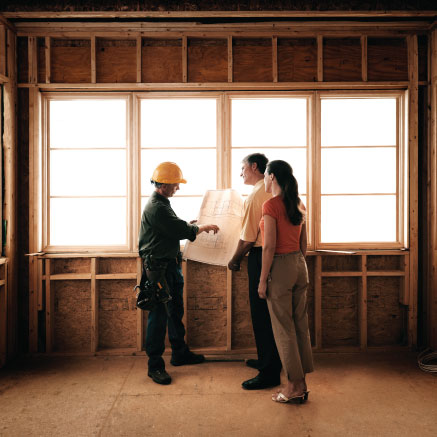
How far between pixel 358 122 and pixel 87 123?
9.02ft

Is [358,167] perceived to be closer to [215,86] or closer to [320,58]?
[320,58]

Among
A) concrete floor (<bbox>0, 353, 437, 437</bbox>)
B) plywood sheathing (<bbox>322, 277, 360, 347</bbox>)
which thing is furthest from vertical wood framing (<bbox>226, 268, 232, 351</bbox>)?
plywood sheathing (<bbox>322, 277, 360, 347</bbox>)

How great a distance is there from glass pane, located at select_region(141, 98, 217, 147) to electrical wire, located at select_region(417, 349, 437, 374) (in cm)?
282

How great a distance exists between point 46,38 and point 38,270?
2.28 m

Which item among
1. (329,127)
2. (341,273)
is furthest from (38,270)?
(329,127)

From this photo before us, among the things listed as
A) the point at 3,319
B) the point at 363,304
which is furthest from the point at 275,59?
the point at 3,319

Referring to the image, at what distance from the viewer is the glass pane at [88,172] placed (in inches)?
136

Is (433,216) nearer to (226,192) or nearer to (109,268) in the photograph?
(226,192)

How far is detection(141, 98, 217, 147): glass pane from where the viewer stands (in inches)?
136

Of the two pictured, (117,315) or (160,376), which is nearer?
(160,376)

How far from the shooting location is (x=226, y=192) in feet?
10.6

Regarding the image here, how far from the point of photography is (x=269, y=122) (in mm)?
3480

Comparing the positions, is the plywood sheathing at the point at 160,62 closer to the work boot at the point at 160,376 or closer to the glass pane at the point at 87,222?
the glass pane at the point at 87,222

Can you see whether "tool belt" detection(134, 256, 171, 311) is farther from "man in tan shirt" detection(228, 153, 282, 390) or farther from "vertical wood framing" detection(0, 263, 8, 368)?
"vertical wood framing" detection(0, 263, 8, 368)
